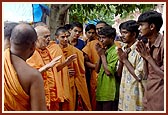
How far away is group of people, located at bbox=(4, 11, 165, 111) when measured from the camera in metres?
4.27

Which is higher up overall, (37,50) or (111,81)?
(37,50)

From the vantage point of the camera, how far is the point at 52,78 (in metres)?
4.54

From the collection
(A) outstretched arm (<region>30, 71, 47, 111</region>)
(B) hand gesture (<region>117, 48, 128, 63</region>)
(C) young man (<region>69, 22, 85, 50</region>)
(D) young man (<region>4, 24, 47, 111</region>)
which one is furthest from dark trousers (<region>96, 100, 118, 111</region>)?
(A) outstretched arm (<region>30, 71, 47, 111</region>)

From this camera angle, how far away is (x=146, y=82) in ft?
14.5

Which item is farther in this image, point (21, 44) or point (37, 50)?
point (37, 50)

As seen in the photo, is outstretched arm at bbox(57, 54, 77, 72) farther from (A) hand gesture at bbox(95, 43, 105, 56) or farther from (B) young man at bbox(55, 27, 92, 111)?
(A) hand gesture at bbox(95, 43, 105, 56)

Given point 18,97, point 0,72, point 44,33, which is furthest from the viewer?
point 44,33

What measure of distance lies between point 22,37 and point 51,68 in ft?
2.89

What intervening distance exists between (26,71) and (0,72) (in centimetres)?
62

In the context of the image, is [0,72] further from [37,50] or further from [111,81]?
[111,81]

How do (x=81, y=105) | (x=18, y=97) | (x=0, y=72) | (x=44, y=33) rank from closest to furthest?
(x=18, y=97) → (x=0, y=72) → (x=44, y=33) → (x=81, y=105)

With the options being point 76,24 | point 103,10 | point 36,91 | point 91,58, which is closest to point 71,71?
point 91,58

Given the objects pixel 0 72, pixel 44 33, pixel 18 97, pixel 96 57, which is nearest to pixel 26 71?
pixel 18 97

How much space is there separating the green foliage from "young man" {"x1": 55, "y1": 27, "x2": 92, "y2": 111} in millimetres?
232
